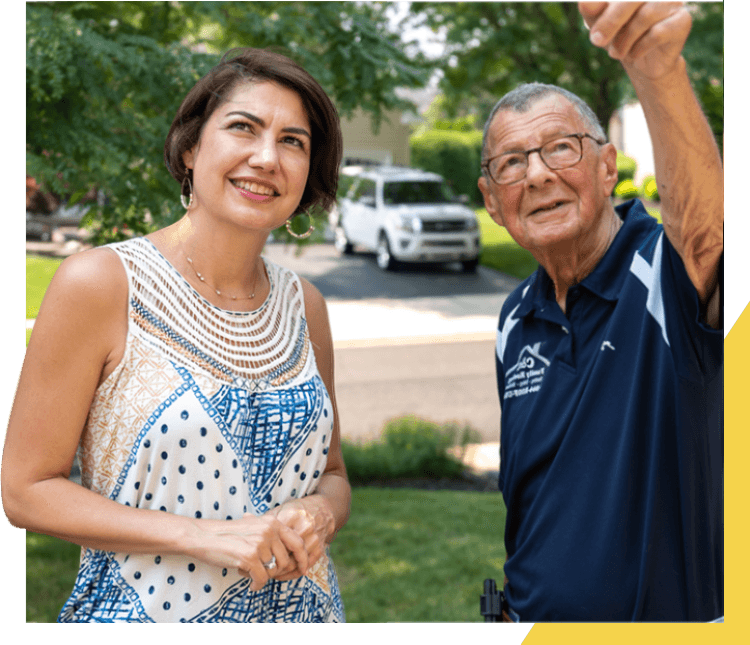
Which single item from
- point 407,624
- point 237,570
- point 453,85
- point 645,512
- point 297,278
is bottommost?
point 407,624

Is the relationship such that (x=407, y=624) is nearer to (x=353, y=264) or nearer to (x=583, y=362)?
(x=583, y=362)

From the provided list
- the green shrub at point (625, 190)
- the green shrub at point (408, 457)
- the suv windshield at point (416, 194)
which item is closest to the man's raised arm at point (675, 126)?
the green shrub at point (408, 457)

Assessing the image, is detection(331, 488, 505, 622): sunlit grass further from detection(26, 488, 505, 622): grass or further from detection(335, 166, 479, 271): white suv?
detection(335, 166, 479, 271): white suv

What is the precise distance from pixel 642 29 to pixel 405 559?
4.13 metres

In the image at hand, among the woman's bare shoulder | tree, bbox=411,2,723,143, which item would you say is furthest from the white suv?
the woman's bare shoulder

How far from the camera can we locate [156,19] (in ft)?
13.0

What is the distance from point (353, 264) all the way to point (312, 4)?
11298 millimetres

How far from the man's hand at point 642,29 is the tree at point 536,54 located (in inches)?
178

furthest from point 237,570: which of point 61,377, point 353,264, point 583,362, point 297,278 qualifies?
point 353,264

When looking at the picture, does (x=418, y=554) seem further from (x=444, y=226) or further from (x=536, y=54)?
(x=444, y=226)

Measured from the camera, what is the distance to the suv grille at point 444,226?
13.8 m

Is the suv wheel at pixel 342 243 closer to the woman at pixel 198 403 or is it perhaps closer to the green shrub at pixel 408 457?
the green shrub at pixel 408 457

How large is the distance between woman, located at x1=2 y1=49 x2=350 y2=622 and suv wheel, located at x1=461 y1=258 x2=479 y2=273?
41.5 feet

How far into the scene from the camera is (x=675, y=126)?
4.82ft
